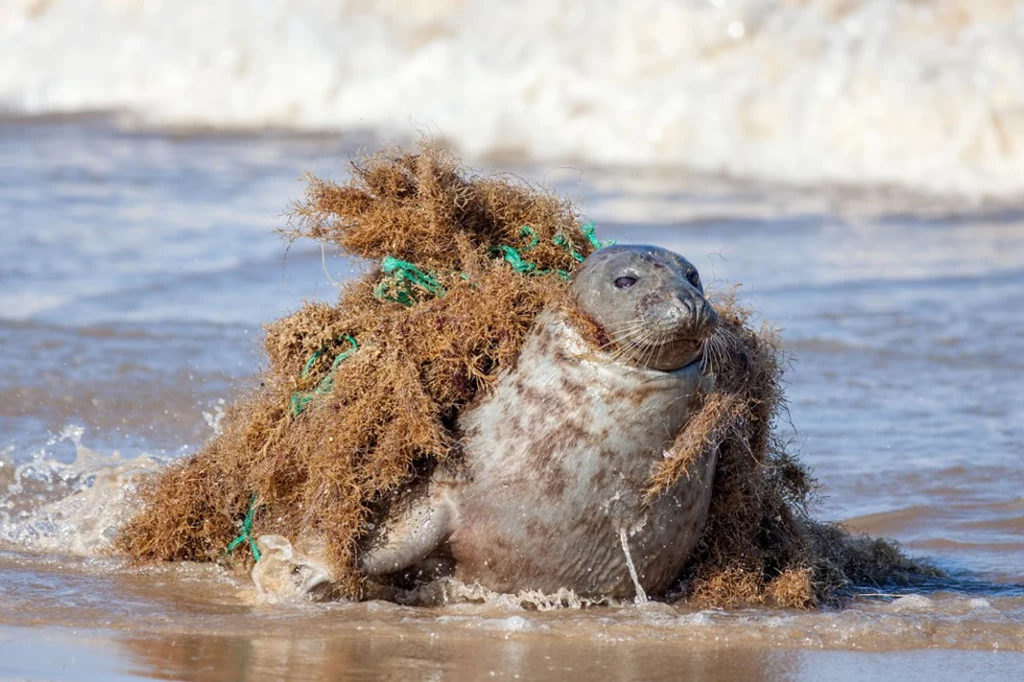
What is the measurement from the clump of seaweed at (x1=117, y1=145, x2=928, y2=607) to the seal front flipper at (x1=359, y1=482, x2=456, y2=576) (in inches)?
2.1

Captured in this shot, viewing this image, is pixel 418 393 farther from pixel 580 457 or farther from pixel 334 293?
pixel 334 293

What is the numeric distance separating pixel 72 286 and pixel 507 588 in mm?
6659

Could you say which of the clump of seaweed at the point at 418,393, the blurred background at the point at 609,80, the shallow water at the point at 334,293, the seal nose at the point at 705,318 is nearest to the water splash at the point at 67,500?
the shallow water at the point at 334,293

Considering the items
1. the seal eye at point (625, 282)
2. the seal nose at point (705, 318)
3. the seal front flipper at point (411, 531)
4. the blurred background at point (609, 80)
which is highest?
the blurred background at point (609, 80)

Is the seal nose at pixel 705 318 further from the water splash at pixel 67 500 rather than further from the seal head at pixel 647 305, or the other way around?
the water splash at pixel 67 500

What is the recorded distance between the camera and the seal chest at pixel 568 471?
436 centimetres

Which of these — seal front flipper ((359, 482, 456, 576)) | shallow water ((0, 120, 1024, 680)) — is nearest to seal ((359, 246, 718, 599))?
seal front flipper ((359, 482, 456, 576))

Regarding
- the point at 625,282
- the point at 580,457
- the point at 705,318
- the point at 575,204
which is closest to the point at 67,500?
the point at 575,204

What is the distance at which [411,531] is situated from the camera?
448 centimetres

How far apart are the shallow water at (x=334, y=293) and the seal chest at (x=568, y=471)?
0.66 feet

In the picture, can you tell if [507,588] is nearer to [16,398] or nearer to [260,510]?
[260,510]

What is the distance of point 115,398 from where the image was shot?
8109mm

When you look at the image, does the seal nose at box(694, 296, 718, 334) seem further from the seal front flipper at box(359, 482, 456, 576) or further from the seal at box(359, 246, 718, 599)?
the seal front flipper at box(359, 482, 456, 576)

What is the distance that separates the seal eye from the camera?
4367 millimetres
